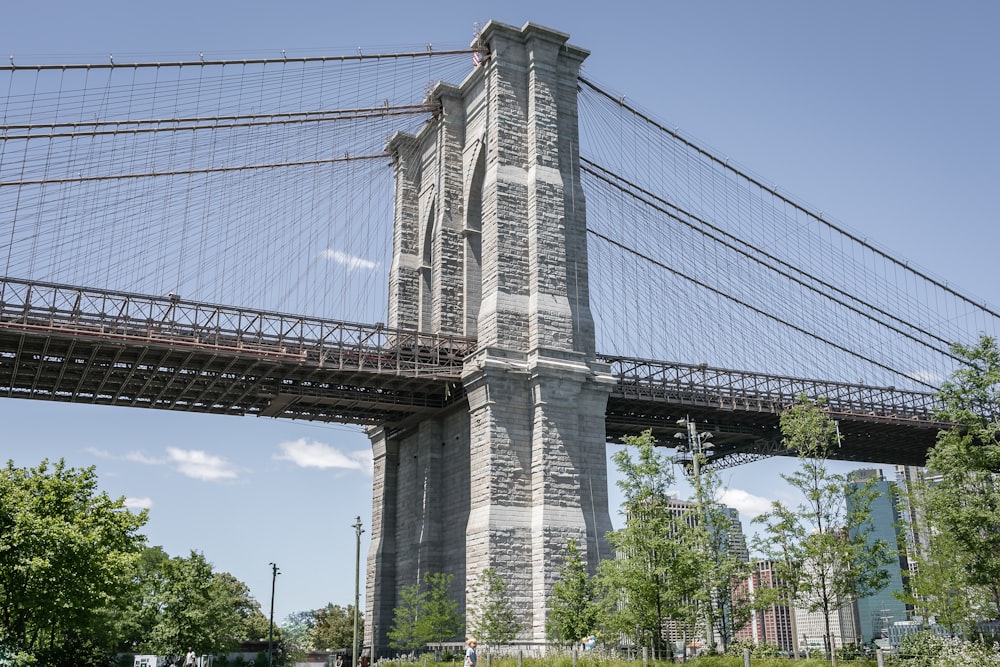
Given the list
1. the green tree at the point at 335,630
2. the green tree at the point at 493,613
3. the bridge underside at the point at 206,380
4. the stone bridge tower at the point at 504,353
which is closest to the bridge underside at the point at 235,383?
the bridge underside at the point at 206,380

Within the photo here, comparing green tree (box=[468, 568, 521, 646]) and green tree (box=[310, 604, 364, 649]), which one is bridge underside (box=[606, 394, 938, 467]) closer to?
green tree (box=[468, 568, 521, 646])

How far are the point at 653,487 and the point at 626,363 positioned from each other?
20108mm

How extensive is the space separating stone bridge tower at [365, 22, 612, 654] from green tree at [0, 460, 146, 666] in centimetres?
1415

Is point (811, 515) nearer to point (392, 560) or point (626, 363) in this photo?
point (626, 363)

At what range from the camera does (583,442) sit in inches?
1580

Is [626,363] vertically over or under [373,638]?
over

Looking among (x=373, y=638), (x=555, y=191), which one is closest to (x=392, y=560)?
(x=373, y=638)

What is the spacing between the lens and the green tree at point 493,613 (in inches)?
1388

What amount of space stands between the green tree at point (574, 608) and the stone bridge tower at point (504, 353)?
6.63 ft

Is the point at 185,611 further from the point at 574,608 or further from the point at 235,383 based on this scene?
the point at 574,608

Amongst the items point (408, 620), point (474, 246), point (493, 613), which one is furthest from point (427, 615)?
point (474, 246)

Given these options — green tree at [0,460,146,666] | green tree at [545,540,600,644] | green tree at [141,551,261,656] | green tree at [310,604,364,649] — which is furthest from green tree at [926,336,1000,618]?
green tree at [310,604,364,649]

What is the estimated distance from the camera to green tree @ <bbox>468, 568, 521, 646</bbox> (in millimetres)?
35250

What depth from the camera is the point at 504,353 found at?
39688 millimetres
